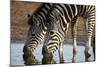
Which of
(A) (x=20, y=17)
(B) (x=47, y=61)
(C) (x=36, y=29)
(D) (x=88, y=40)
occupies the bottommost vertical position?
(B) (x=47, y=61)

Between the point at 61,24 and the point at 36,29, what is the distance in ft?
0.97

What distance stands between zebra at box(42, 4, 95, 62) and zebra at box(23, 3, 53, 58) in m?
0.06

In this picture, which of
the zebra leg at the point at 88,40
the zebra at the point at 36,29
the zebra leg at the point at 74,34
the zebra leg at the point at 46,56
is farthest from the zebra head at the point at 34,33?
the zebra leg at the point at 88,40

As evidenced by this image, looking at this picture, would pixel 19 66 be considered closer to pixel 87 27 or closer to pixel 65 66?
pixel 65 66

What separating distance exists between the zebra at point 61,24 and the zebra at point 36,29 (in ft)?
0.19

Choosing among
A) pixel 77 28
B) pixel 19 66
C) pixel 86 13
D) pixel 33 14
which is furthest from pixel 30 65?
pixel 86 13

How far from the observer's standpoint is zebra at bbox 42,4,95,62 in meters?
2.15

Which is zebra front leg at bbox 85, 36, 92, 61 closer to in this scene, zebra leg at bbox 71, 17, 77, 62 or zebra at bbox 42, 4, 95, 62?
zebra at bbox 42, 4, 95, 62

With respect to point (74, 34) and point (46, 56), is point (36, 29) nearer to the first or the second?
point (46, 56)

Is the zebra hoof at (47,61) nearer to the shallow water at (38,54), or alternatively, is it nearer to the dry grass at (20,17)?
the shallow water at (38,54)

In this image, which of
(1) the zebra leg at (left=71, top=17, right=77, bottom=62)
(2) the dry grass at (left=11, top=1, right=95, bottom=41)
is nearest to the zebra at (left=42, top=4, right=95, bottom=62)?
(1) the zebra leg at (left=71, top=17, right=77, bottom=62)

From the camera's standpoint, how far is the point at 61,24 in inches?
86.7

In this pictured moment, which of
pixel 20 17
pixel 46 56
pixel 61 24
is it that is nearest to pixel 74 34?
pixel 61 24

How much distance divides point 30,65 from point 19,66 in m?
0.12
